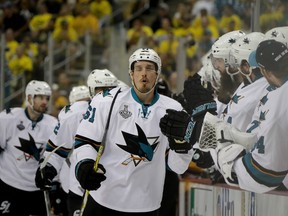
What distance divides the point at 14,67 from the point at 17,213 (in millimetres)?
3858

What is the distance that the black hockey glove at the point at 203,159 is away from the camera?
5035 mm

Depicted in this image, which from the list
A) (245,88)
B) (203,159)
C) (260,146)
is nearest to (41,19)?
(203,159)

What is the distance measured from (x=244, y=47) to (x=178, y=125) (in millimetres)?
561

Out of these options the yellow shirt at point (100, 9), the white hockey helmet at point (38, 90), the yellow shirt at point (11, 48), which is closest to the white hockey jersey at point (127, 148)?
the white hockey helmet at point (38, 90)

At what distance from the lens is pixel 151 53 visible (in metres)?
5.38

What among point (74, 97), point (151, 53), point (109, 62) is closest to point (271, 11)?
point (151, 53)

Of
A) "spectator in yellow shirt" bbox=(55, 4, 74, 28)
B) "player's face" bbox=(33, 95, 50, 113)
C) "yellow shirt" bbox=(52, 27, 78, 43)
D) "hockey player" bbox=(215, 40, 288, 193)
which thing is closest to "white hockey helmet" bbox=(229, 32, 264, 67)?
"hockey player" bbox=(215, 40, 288, 193)

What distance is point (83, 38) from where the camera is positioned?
1157 centimetres

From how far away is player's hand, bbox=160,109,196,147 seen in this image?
15.3 ft

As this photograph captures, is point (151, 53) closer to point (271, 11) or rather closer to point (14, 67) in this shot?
point (271, 11)

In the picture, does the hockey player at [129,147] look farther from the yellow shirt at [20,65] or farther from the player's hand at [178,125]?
the yellow shirt at [20,65]

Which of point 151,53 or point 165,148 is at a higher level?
point 151,53

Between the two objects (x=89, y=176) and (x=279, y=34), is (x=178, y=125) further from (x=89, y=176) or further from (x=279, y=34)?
(x=279, y=34)

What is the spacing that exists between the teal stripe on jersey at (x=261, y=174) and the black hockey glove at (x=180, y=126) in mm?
527
